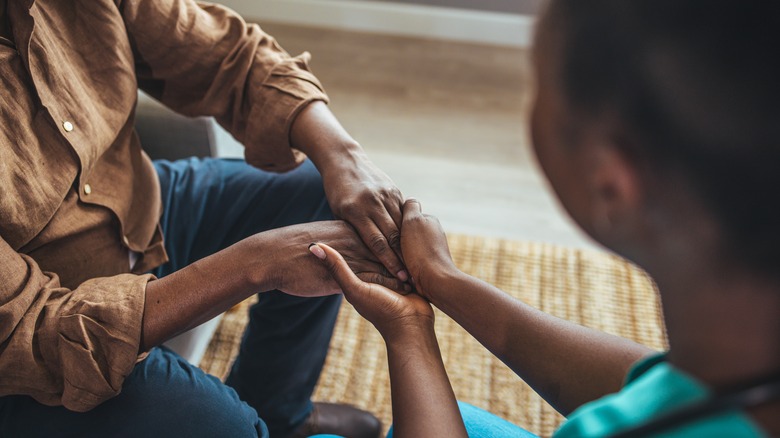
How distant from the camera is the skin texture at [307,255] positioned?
874 mm

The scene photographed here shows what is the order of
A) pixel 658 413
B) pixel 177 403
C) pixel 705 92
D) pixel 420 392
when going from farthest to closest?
pixel 177 403, pixel 420 392, pixel 658 413, pixel 705 92

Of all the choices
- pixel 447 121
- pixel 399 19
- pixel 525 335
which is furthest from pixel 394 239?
pixel 399 19

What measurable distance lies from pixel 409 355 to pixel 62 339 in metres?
0.39

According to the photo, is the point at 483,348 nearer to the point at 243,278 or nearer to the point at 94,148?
the point at 243,278

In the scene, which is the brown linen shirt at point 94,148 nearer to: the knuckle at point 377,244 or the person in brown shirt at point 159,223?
the person in brown shirt at point 159,223

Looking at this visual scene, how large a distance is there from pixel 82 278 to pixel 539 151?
71cm

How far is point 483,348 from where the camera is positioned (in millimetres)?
1547

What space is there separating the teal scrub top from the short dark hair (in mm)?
105

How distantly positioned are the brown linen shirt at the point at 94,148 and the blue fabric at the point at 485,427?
0.38 meters

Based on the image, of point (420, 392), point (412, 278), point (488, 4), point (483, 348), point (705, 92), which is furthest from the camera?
point (488, 4)

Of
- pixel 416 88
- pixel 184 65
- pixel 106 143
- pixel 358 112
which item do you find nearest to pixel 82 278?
pixel 106 143

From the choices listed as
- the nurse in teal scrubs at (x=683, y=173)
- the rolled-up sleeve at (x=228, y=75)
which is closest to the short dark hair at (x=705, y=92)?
the nurse in teal scrubs at (x=683, y=173)

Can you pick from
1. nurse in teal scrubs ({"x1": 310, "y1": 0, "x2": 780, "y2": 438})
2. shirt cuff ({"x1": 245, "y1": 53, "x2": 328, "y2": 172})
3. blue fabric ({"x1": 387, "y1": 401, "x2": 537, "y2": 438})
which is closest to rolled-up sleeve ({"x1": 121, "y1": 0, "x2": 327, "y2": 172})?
shirt cuff ({"x1": 245, "y1": 53, "x2": 328, "y2": 172})

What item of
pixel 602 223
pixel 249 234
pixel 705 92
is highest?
pixel 705 92
